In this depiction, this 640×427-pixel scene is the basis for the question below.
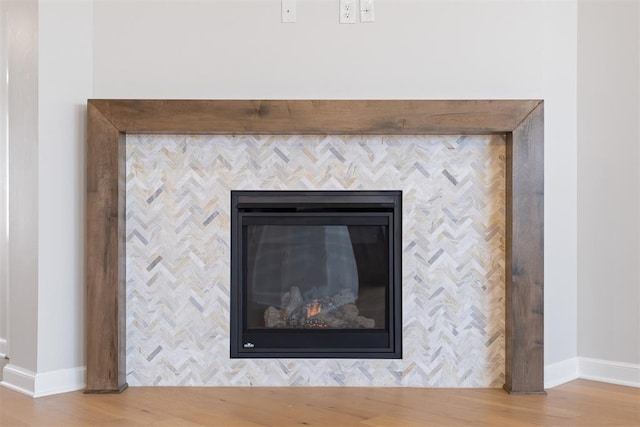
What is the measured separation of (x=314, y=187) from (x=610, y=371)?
1.77 metres

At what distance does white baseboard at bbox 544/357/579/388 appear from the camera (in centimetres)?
343

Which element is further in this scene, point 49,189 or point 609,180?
point 609,180

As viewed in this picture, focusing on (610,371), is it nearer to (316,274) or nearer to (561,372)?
(561,372)

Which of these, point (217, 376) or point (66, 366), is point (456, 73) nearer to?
point (217, 376)

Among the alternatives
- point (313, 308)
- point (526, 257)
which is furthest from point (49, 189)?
point (526, 257)

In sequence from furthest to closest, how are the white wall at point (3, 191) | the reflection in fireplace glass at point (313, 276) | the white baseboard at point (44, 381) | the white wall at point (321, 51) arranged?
the white wall at point (3, 191) → the reflection in fireplace glass at point (313, 276) → the white wall at point (321, 51) → the white baseboard at point (44, 381)

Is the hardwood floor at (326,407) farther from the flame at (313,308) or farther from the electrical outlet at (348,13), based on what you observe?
the electrical outlet at (348,13)

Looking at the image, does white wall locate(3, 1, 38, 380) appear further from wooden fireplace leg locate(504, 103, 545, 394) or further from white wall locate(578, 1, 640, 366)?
white wall locate(578, 1, 640, 366)

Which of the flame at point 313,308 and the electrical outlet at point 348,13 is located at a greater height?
the electrical outlet at point 348,13

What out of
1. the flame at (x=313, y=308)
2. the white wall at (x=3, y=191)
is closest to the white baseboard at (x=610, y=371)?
the flame at (x=313, y=308)

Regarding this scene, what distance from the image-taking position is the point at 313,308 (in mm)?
3479

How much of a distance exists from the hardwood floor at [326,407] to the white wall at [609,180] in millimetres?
311

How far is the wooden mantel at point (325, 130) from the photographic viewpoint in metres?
3.26

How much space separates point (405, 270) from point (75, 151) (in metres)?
1.69
